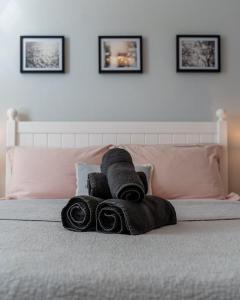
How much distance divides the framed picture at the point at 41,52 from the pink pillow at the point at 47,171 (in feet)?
2.21

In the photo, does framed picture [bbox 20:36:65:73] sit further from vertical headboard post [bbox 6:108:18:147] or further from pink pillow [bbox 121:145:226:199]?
pink pillow [bbox 121:145:226:199]

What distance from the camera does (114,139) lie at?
277 cm

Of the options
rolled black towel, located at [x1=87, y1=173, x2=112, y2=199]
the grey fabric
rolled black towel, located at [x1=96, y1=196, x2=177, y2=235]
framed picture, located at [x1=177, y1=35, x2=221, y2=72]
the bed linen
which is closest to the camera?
the bed linen

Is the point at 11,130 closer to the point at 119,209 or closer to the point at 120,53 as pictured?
the point at 120,53

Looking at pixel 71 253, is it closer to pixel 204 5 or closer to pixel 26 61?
pixel 26 61

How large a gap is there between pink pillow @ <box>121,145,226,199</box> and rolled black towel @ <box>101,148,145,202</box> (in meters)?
0.82

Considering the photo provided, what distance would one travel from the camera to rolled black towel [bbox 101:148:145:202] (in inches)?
51.8

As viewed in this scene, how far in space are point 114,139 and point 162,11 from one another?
101 centimetres

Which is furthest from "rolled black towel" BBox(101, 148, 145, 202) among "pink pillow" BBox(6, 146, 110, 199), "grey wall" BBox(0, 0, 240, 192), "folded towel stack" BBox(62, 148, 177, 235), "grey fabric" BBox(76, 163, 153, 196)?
"grey wall" BBox(0, 0, 240, 192)

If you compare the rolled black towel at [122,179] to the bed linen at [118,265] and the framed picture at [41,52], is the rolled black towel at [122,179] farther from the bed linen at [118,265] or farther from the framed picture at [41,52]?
the framed picture at [41,52]

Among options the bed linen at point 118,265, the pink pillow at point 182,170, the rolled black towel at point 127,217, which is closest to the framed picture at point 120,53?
the pink pillow at point 182,170

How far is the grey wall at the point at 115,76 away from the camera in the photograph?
2.86 metres

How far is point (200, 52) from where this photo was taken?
288 centimetres

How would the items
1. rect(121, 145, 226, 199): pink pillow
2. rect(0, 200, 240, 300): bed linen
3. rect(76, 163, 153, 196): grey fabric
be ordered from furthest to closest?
rect(121, 145, 226, 199): pink pillow < rect(76, 163, 153, 196): grey fabric < rect(0, 200, 240, 300): bed linen
